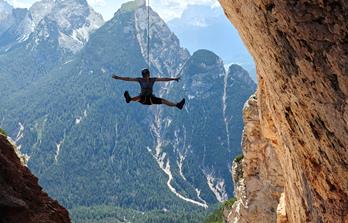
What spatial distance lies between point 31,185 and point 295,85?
16.0 m

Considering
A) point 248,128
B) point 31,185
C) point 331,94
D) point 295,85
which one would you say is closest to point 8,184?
point 31,185

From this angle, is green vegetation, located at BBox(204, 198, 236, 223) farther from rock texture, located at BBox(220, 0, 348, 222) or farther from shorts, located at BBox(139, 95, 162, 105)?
rock texture, located at BBox(220, 0, 348, 222)

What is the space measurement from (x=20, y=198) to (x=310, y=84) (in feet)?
51.6

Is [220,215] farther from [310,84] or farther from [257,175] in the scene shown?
[310,84]

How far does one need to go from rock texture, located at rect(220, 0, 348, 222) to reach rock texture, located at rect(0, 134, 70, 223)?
1218cm

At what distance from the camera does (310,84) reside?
16.3 meters

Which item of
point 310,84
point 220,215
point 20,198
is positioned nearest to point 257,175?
point 20,198

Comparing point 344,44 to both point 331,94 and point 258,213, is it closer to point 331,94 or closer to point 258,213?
point 331,94

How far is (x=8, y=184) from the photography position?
25.9 meters

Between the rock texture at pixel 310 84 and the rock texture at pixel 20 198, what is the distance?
12.2 m

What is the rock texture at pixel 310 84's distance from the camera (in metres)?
14.6

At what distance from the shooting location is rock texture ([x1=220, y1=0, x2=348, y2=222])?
1464cm

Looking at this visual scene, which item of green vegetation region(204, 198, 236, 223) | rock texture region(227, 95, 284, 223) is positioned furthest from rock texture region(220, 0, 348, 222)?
green vegetation region(204, 198, 236, 223)

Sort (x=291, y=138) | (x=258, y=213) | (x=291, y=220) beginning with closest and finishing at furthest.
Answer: (x=291, y=138)
(x=291, y=220)
(x=258, y=213)
